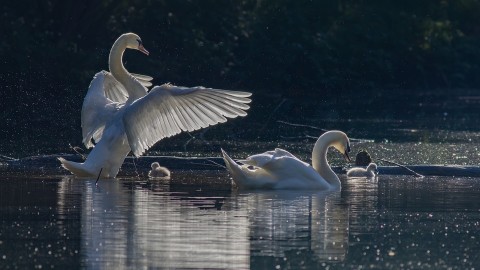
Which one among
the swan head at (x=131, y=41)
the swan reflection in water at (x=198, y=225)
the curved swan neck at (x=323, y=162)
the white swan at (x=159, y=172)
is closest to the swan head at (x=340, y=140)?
the curved swan neck at (x=323, y=162)

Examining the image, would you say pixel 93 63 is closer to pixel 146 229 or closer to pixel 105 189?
pixel 105 189

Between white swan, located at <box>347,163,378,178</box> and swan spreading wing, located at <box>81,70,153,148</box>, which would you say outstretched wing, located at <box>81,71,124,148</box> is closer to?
swan spreading wing, located at <box>81,70,153,148</box>

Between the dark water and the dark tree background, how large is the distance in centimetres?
678

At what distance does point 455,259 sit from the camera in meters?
9.55

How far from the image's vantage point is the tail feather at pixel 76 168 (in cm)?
1488

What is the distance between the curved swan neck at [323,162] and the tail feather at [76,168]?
2.49m

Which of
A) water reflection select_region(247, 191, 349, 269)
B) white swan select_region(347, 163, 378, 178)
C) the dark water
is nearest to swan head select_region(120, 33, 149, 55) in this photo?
the dark water

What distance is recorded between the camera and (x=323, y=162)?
15.0 m

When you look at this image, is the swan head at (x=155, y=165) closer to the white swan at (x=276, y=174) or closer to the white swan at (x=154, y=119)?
the white swan at (x=154, y=119)

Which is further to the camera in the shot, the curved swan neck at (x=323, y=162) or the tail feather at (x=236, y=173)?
the curved swan neck at (x=323, y=162)

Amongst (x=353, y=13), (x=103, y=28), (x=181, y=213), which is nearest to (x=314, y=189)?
(x=181, y=213)

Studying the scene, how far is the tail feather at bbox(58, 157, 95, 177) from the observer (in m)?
14.9

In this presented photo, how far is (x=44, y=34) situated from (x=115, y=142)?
65.8ft

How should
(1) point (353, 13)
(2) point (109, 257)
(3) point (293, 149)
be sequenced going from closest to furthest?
(2) point (109, 257) < (3) point (293, 149) < (1) point (353, 13)
